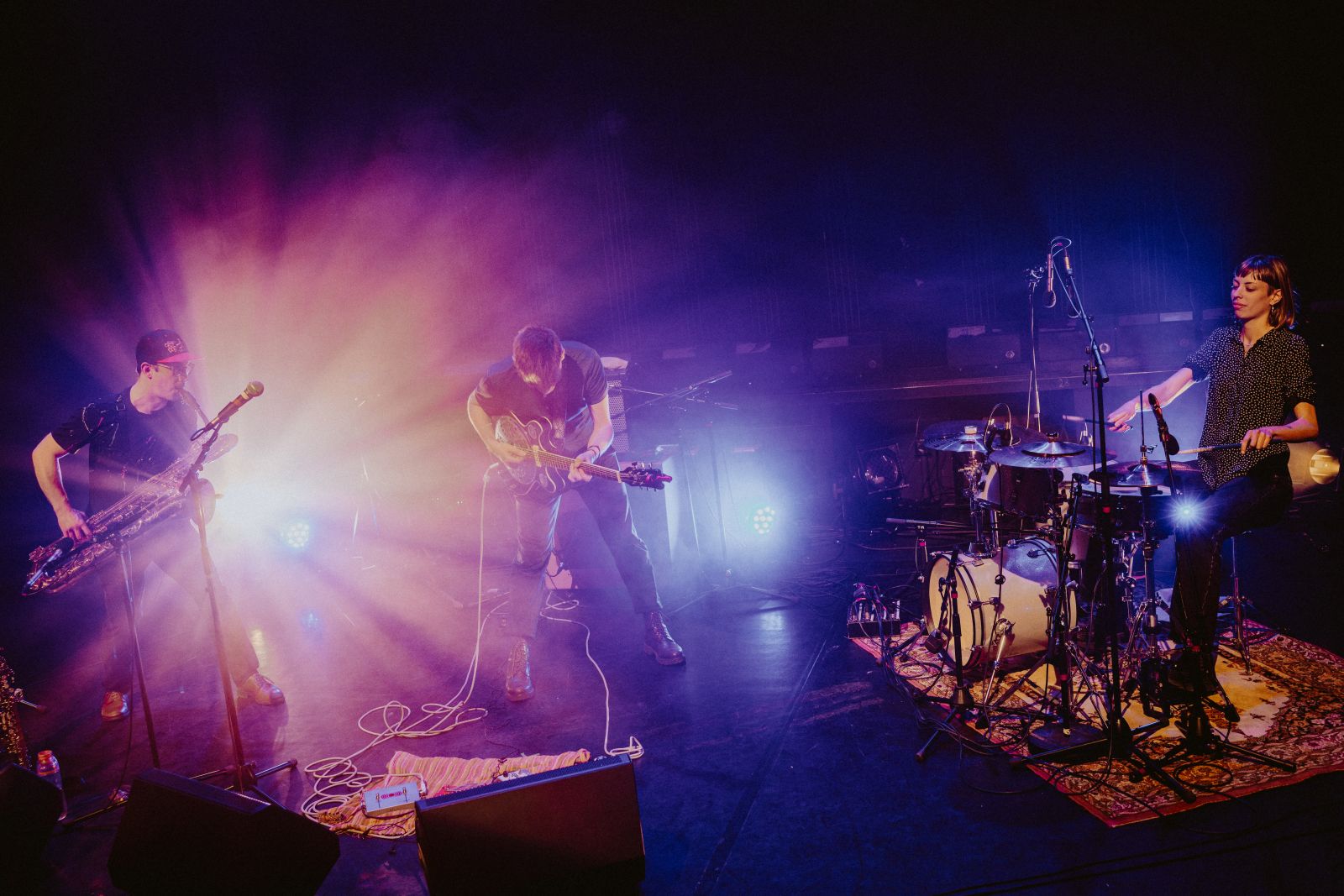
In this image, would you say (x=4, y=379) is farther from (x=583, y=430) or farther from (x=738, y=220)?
(x=738, y=220)

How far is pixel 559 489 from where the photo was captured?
173 inches

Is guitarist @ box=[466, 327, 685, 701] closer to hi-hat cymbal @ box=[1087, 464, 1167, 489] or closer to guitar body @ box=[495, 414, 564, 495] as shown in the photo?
guitar body @ box=[495, 414, 564, 495]

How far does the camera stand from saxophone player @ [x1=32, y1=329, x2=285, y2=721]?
4059mm

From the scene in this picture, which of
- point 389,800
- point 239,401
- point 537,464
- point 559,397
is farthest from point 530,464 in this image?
point 389,800

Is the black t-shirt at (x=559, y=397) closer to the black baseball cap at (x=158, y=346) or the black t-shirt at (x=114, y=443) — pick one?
the black baseball cap at (x=158, y=346)

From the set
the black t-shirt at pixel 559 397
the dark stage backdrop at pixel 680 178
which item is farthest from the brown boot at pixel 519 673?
the dark stage backdrop at pixel 680 178

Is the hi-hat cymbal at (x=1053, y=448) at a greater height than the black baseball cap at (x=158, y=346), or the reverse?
the black baseball cap at (x=158, y=346)

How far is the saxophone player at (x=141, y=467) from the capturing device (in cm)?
406

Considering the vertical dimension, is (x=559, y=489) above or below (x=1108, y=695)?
above

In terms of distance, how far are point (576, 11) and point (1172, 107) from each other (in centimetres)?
650

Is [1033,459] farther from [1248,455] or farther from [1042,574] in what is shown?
[1248,455]

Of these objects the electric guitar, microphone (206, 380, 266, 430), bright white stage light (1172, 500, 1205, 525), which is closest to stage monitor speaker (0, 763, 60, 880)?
microphone (206, 380, 266, 430)

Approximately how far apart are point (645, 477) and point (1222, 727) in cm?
296

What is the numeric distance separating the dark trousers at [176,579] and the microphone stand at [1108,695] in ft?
14.0
